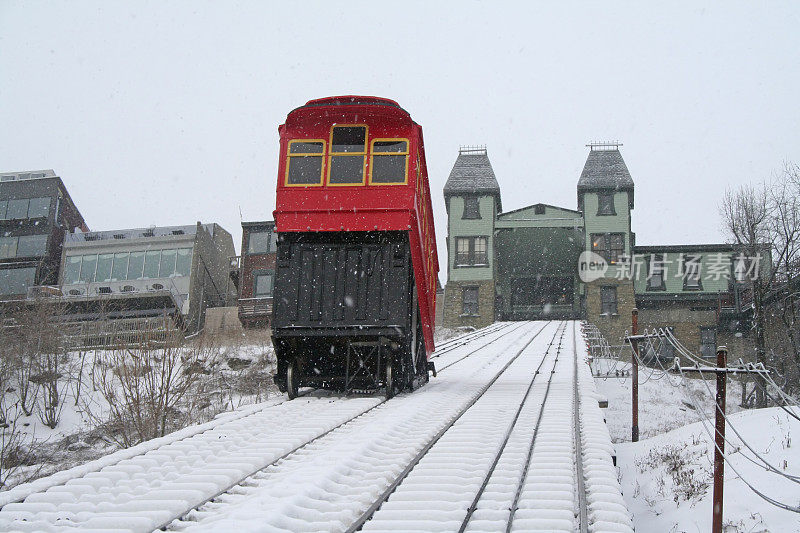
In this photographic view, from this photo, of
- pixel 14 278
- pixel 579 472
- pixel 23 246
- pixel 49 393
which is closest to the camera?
pixel 579 472

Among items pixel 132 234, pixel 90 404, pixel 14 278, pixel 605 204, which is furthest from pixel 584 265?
pixel 14 278

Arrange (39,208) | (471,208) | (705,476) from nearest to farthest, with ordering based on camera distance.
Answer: (705,476), (39,208), (471,208)

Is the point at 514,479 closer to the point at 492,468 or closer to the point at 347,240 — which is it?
the point at 492,468

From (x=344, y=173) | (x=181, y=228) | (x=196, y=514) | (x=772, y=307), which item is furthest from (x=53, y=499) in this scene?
(x=181, y=228)

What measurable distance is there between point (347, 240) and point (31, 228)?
1472 inches

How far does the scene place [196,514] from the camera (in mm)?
4867

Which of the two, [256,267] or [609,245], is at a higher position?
[609,245]

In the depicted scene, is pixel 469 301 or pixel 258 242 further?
pixel 469 301

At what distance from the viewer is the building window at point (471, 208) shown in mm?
44531

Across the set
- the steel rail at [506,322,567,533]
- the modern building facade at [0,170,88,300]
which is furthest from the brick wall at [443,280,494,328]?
the steel rail at [506,322,567,533]

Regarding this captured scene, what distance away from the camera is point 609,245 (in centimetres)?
4341

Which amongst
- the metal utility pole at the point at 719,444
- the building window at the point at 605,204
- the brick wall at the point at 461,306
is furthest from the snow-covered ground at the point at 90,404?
the building window at the point at 605,204

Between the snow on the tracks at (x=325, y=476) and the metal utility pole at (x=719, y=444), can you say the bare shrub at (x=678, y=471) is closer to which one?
the snow on the tracks at (x=325, y=476)

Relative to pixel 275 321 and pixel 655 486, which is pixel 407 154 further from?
pixel 655 486
